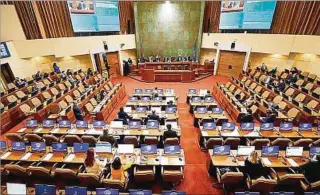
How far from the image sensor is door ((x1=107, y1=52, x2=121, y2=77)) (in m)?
19.6

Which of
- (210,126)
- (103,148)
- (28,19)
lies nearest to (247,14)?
(210,126)

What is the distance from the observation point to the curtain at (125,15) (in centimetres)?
1957

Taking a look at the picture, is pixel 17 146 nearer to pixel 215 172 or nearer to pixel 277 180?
pixel 215 172

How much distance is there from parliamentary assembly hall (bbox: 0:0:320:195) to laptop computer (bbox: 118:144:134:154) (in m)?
0.03

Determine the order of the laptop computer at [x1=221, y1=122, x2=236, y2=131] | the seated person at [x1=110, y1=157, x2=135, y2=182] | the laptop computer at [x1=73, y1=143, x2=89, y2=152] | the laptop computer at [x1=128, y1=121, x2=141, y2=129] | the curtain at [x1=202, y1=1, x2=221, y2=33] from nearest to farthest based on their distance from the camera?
1. the seated person at [x1=110, y1=157, x2=135, y2=182]
2. the laptop computer at [x1=73, y1=143, x2=89, y2=152]
3. the laptop computer at [x1=221, y1=122, x2=236, y2=131]
4. the laptop computer at [x1=128, y1=121, x2=141, y2=129]
5. the curtain at [x1=202, y1=1, x2=221, y2=33]

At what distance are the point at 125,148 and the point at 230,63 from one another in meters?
14.9

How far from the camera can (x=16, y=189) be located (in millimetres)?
5375

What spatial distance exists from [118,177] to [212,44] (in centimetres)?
1650

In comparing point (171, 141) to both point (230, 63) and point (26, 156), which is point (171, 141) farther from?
point (230, 63)

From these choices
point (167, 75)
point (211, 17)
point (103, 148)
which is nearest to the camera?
point (103, 148)

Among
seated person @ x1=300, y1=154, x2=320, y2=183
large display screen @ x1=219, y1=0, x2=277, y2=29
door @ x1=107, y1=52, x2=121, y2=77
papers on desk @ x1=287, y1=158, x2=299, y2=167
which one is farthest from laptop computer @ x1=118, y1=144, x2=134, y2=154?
large display screen @ x1=219, y1=0, x2=277, y2=29

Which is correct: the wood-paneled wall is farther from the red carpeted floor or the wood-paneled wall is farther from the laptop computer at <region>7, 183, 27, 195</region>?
the laptop computer at <region>7, 183, 27, 195</region>

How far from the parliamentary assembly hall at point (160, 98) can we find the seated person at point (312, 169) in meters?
0.03

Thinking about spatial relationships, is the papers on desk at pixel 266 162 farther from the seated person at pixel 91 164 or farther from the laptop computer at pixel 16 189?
the laptop computer at pixel 16 189
